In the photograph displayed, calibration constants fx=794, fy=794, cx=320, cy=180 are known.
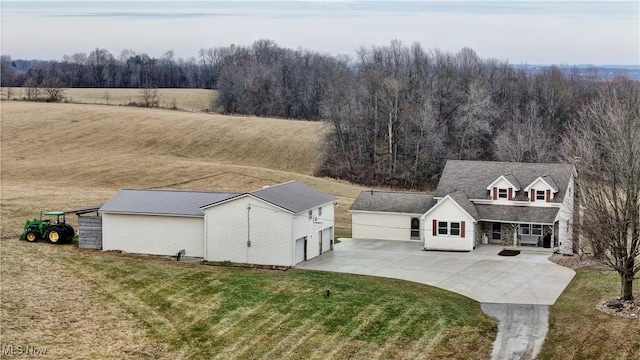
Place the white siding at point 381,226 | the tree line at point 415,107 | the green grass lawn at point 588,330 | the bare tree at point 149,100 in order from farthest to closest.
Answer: the bare tree at point 149,100 → the tree line at point 415,107 → the white siding at point 381,226 → the green grass lawn at point 588,330

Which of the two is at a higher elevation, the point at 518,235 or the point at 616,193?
the point at 616,193

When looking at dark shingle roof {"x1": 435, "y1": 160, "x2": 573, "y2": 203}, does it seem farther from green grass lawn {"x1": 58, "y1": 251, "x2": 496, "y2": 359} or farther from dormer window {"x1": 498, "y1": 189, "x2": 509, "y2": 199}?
green grass lawn {"x1": 58, "y1": 251, "x2": 496, "y2": 359}

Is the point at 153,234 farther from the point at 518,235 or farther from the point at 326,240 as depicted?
the point at 518,235

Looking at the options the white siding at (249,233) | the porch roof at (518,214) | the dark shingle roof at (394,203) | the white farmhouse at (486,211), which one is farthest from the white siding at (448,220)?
the white siding at (249,233)

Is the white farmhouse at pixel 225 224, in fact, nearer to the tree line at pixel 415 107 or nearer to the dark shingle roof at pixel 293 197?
the dark shingle roof at pixel 293 197

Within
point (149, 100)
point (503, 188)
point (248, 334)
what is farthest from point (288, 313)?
point (149, 100)

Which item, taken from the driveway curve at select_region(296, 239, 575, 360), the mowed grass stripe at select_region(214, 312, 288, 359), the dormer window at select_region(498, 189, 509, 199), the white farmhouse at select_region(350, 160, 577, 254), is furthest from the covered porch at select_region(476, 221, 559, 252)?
the mowed grass stripe at select_region(214, 312, 288, 359)

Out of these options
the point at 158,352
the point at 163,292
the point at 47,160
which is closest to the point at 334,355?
the point at 158,352
